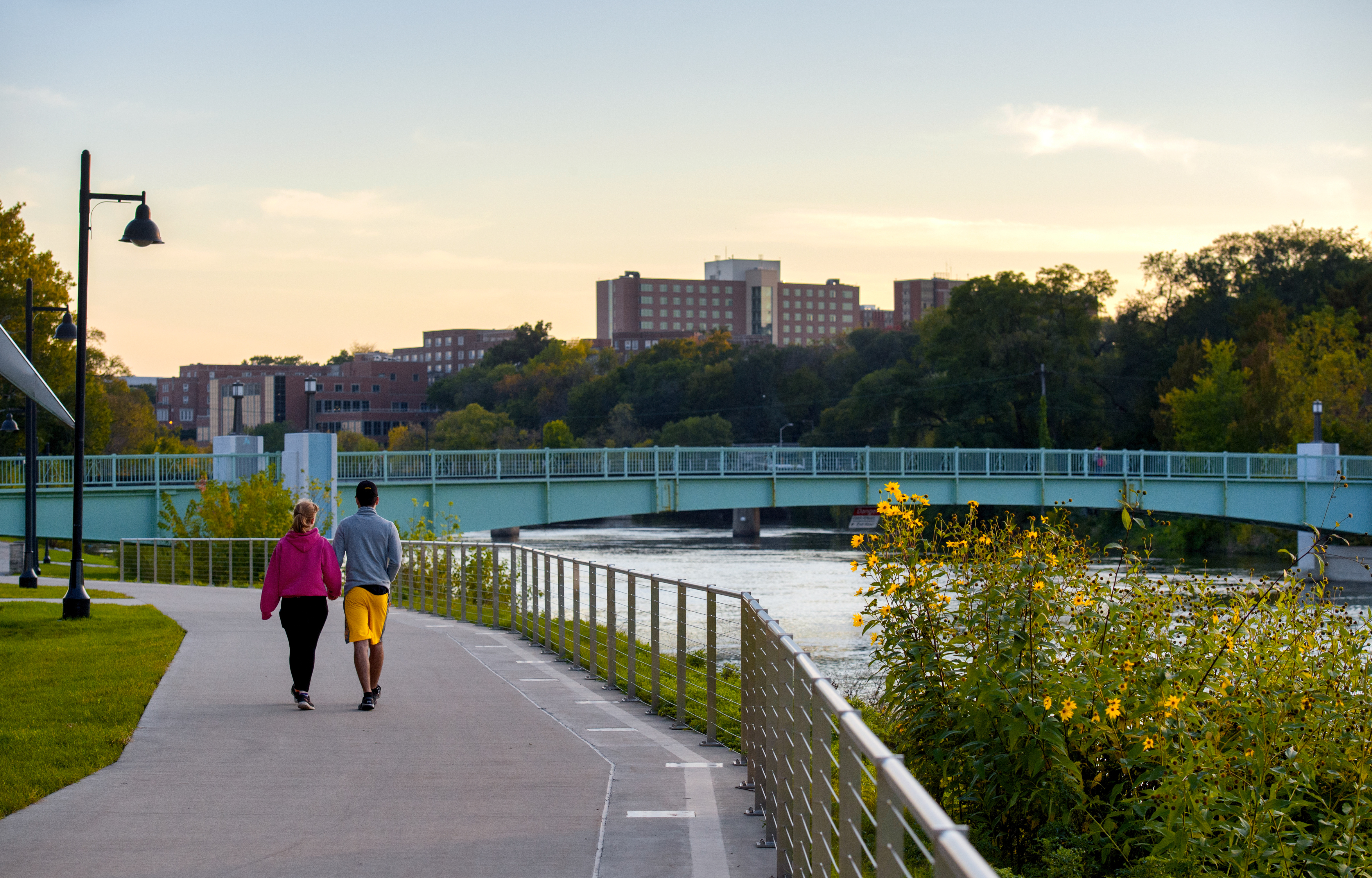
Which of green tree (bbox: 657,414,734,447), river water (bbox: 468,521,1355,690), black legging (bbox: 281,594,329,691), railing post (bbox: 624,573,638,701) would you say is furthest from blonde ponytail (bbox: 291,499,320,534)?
green tree (bbox: 657,414,734,447)

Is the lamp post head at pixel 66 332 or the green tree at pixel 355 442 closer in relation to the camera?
the lamp post head at pixel 66 332

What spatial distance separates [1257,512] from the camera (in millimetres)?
46250

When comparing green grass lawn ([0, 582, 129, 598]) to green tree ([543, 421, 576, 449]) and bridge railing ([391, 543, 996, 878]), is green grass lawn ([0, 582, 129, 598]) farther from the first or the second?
green tree ([543, 421, 576, 449])

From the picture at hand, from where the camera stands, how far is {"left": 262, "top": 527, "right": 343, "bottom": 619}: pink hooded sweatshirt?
10.3 metres

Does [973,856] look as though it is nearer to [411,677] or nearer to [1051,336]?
[411,677]

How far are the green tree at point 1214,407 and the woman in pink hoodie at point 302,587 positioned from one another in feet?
207

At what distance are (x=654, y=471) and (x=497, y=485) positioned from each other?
474cm

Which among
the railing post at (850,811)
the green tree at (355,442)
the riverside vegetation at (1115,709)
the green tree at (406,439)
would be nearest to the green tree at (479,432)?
the green tree at (406,439)

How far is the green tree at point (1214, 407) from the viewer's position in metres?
68.2

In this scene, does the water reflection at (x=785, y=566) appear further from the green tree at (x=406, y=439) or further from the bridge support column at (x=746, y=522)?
the green tree at (x=406, y=439)

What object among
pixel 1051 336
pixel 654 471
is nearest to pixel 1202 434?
pixel 1051 336

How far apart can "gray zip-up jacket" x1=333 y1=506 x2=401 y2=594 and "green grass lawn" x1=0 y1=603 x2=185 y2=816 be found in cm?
171

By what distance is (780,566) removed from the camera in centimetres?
5181

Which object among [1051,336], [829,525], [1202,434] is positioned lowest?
[829,525]
